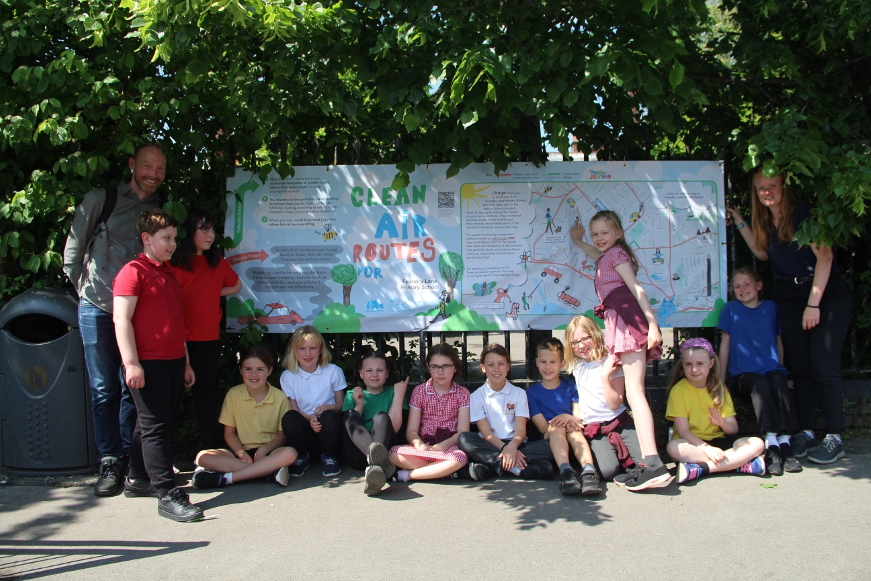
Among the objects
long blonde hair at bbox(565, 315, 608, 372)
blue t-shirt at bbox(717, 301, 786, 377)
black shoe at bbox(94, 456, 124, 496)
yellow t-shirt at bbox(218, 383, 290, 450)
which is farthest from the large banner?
black shoe at bbox(94, 456, 124, 496)

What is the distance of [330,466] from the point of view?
4902 millimetres

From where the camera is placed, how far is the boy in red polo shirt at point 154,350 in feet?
13.7

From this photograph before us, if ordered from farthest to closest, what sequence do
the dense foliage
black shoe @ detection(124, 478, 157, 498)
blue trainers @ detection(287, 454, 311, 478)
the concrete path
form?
blue trainers @ detection(287, 454, 311, 478) < black shoe @ detection(124, 478, 157, 498) < the dense foliage < the concrete path

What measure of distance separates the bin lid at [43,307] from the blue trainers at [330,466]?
1817 mm

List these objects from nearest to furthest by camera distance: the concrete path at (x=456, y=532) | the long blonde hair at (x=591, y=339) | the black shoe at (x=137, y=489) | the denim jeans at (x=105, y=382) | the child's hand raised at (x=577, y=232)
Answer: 1. the concrete path at (x=456, y=532)
2. the black shoe at (x=137, y=489)
3. the denim jeans at (x=105, y=382)
4. the long blonde hair at (x=591, y=339)
5. the child's hand raised at (x=577, y=232)

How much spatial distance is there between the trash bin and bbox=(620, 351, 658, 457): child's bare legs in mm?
3448

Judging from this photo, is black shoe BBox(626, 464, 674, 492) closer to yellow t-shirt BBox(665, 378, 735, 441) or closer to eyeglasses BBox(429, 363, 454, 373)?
yellow t-shirt BBox(665, 378, 735, 441)

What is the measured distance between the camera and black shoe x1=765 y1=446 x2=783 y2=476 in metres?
4.69

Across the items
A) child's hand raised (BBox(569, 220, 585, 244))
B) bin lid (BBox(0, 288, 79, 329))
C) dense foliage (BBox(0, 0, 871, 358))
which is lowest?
bin lid (BBox(0, 288, 79, 329))

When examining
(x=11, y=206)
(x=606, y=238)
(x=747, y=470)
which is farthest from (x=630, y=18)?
(x=11, y=206)

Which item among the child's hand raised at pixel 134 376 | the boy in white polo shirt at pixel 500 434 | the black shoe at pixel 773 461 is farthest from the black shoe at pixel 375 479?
the black shoe at pixel 773 461

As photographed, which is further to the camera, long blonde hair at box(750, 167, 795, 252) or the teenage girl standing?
long blonde hair at box(750, 167, 795, 252)

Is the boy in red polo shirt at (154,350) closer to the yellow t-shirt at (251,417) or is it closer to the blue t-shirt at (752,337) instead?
the yellow t-shirt at (251,417)

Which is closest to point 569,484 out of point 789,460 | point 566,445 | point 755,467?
point 566,445
